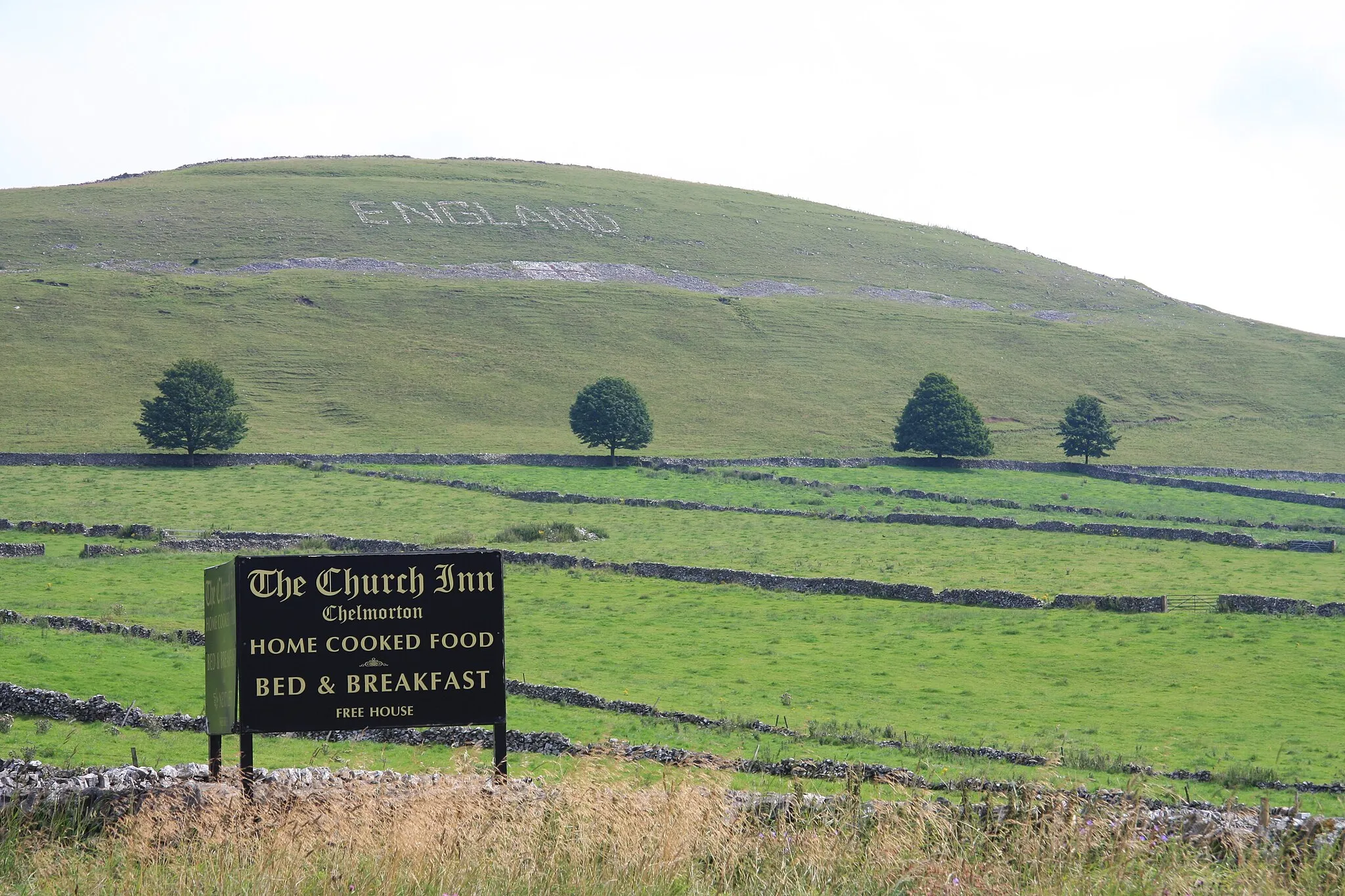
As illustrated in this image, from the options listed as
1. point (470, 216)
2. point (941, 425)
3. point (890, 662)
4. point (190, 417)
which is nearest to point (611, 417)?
point (941, 425)

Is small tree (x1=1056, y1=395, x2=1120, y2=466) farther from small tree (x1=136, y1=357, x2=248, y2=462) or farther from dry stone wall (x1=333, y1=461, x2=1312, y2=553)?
small tree (x1=136, y1=357, x2=248, y2=462)

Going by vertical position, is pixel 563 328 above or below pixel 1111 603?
above

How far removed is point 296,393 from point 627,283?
50127 millimetres

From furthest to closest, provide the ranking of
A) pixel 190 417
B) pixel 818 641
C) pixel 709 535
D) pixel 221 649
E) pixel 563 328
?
pixel 563 328, pixel 190 417, pixel 709 535, pixel 818 641, pixel 221 649

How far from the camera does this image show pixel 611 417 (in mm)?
85312

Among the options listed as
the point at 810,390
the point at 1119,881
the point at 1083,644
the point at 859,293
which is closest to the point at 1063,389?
the point at 810,390

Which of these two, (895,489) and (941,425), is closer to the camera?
(895,489)

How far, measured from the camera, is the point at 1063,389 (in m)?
123

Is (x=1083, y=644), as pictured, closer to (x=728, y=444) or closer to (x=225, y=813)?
(x=225, y=813)

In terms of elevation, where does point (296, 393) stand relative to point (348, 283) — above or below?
below

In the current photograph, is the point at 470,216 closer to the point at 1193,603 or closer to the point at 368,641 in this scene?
the point at 1193,603

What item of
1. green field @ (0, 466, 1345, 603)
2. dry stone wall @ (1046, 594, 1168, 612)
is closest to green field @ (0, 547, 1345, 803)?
dry stone wall @ (1046, 594, 1168, 612)

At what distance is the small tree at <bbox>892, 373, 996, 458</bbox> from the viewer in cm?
8850

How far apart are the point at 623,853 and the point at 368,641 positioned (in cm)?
439
